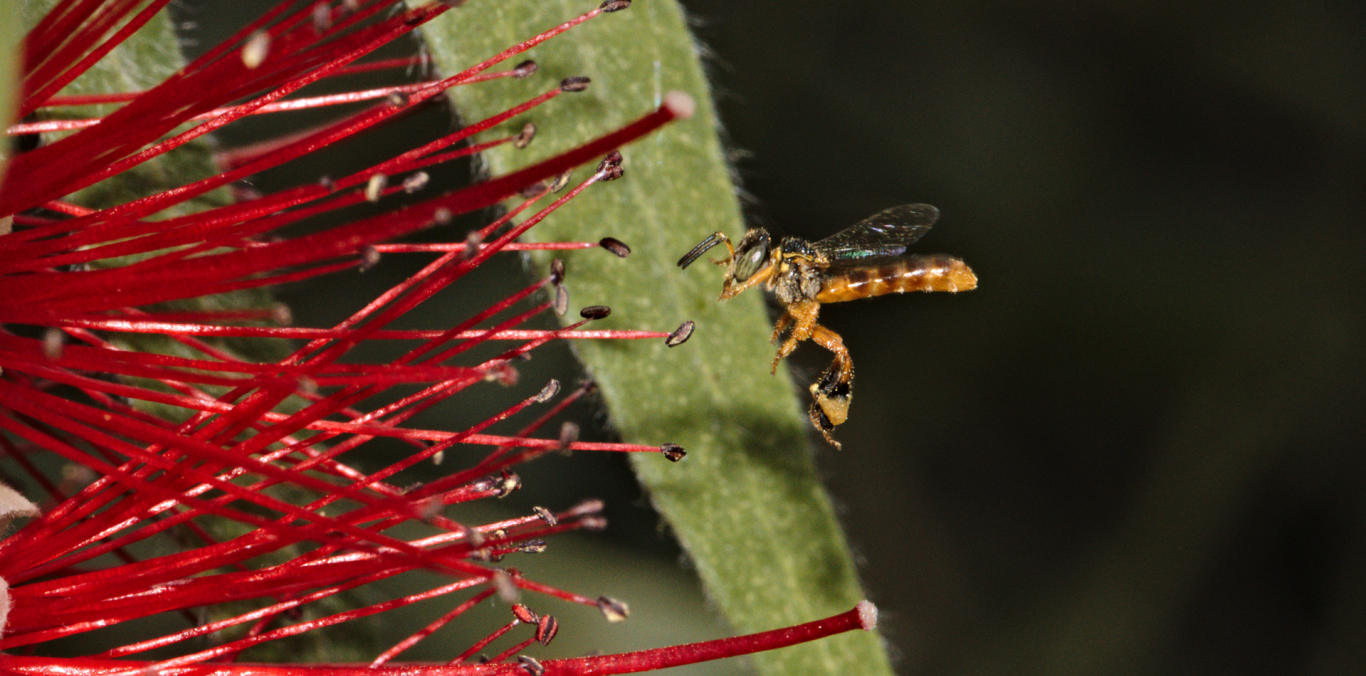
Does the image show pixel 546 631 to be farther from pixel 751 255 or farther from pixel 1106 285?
pixel 1106 285

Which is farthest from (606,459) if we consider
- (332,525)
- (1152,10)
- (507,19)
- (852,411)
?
(1152,10)

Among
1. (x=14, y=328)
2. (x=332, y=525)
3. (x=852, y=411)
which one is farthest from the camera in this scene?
(x=852, y=411)

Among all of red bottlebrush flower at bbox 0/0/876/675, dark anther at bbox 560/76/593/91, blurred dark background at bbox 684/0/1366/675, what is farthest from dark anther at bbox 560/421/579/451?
blurred dark background at bbox 684/0/1366/675

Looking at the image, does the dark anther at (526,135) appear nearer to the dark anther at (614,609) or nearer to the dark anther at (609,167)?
the dark anther at (609,167)

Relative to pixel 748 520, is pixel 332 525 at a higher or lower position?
higher

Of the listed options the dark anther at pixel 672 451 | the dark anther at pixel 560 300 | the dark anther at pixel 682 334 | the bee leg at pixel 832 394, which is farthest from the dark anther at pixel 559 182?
the bee leg at pixel 832 394

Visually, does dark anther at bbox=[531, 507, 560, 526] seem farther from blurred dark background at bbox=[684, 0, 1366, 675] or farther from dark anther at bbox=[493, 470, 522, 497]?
blurred dark background at bbox=[684, 0, 1366, 675]

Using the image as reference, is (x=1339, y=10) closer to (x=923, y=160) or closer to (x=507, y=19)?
(x=923, y=160)
